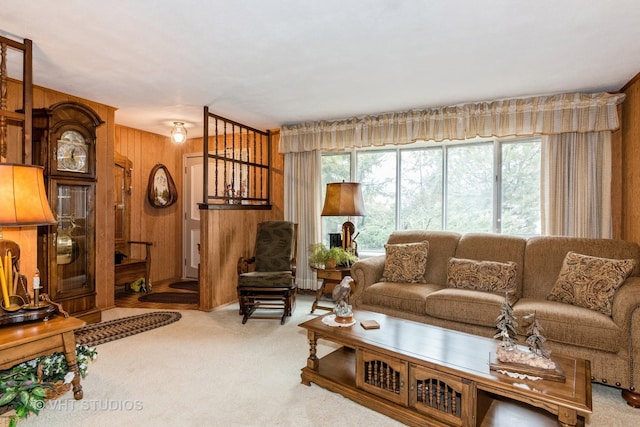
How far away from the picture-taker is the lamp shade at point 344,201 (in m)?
3.95

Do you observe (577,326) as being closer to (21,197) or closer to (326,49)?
(326,49)

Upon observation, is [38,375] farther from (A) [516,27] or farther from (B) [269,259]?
(A) [516,27]

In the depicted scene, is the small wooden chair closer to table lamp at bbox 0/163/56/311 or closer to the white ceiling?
the white ceiling

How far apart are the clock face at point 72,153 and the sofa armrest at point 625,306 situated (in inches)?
185

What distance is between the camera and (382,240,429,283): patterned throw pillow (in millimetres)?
3496

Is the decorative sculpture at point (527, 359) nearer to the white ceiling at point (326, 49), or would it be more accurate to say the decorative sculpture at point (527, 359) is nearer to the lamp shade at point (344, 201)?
the white ceiling at point (326, 49)

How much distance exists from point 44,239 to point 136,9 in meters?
2.41

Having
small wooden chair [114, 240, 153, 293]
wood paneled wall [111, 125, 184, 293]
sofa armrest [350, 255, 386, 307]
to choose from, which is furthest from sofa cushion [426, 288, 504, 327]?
wood paneled wall [111, 125, 184, 293]

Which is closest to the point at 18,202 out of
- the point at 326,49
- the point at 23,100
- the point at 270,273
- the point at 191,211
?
the point at 23,100

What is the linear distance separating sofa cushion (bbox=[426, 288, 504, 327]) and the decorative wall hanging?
4526mm

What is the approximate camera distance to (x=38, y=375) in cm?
210

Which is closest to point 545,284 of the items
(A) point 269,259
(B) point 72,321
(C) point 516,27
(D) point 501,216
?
(D) point 501,216

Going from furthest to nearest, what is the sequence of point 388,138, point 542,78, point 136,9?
point 388,138 → point 542,78 → point 136,9

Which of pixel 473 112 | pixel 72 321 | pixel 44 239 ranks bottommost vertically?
pixel 72 321
